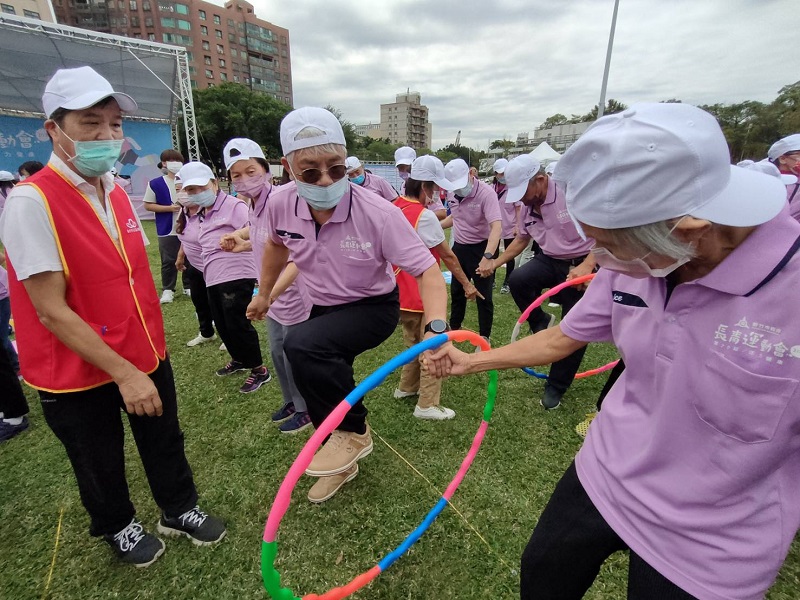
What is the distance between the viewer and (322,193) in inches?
101

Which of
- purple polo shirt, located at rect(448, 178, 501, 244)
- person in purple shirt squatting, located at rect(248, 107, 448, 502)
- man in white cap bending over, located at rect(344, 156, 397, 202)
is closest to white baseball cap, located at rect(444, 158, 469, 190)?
purple polo shirt, located at rect(448, 178, 501, 244)

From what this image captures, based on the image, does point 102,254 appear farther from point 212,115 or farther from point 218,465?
point 212,115

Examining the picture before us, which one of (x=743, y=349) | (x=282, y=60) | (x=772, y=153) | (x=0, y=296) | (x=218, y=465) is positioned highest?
(x=282, y=60)

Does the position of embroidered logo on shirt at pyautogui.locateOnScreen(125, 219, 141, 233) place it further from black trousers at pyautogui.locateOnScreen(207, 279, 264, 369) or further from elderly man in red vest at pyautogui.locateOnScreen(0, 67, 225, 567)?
black trousers at pyautogui.locateOnScreen(207, 279, 264, 369)

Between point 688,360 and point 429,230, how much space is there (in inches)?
109

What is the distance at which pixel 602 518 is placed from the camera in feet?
5.31

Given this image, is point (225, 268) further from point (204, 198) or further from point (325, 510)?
point (325, 510)

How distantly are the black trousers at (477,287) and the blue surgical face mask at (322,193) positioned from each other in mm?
3485

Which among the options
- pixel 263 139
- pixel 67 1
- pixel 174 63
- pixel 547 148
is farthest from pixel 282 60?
pixel 547 148

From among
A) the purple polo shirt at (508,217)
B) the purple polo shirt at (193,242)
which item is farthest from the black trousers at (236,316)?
the purple polo shirt at (508,217)

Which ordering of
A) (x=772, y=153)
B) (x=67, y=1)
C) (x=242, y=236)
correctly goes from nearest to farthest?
(x=242, y=236) → (x=772, y=153) → (x=67, y=1)

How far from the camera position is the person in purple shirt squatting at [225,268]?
4671mm

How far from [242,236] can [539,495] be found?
3.68 meters

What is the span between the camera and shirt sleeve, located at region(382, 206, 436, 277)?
→ 2607 millimetres
